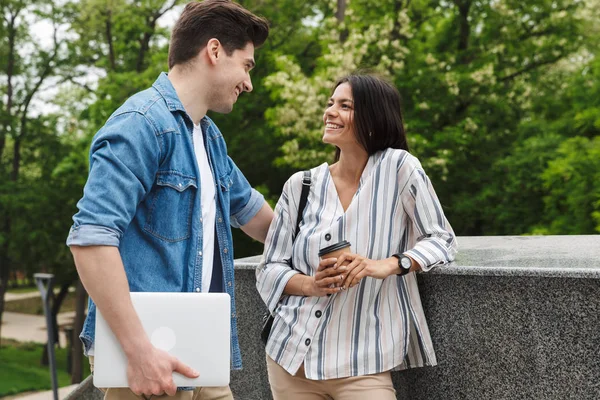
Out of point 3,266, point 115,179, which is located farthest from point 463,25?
point 3,266

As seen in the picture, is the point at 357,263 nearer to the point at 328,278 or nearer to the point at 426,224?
the point at 328,278

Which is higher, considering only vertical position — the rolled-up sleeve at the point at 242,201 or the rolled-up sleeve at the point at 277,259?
the rolled-up sleeve at the point at 242,201

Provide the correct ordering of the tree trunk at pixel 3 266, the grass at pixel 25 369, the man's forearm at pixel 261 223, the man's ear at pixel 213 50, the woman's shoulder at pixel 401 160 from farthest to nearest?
the grass at pixel 25 369 → the tree trunk at pixel 3 266 → the man's forearm at pixel 261 223 → the woman's shoulder at pixel 401 160 → the man's ear at pixel 213 50

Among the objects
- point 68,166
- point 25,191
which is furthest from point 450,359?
point 25,191

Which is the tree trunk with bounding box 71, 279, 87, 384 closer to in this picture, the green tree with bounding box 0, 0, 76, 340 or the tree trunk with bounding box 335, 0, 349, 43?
the green tree with bounding box 0, 0, 76, 340

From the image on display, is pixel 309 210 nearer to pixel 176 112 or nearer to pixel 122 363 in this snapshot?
pixel 176 112

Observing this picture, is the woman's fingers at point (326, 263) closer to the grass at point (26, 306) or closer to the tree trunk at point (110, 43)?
the tree trunk at point (110, 43)

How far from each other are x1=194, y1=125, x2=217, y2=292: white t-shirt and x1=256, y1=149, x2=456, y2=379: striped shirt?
0.51 m

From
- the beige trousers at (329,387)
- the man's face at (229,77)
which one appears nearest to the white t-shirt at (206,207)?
the man's face at (229,77)

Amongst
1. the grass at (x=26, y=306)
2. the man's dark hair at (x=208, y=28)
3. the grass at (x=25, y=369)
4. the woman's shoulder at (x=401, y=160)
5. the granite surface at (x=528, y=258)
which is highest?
the man's dark hair at (x=208, y=28)

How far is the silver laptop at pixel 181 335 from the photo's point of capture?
194 cm

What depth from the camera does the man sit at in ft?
6.27

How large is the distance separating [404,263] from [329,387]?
56 cm

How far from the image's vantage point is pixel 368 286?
2.66 m
